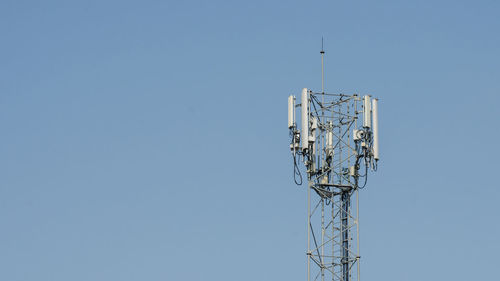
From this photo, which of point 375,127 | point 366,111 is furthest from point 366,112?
point 375,127

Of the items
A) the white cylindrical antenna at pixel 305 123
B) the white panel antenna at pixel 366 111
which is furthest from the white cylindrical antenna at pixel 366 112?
the white cylindrical antenna at pixel 305 123

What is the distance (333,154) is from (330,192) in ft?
7.71

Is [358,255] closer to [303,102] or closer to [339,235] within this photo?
[339,235]

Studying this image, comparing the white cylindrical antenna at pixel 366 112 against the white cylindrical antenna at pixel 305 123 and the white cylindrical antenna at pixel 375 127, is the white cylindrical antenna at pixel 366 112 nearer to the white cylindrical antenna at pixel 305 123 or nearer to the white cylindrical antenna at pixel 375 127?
the white cylindrical antenna at pixel 375 127

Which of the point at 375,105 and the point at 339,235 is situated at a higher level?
the point at 375,105

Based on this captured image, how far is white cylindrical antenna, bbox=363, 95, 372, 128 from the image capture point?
118438 millimetres

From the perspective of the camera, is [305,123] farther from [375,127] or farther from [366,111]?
[375,127]

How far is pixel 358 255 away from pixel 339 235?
167 cm

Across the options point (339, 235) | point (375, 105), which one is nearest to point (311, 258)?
point (339, 235)

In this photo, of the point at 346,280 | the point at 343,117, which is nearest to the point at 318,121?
the point at 343,117

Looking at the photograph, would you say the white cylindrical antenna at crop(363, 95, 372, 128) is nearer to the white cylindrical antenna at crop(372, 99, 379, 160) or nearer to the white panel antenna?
the white panel antenna

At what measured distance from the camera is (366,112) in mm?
118562

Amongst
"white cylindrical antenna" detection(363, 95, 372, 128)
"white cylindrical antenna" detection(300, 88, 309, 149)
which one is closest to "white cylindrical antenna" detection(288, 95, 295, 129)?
"white cylindrical antenna" detection(300, 88, 309, 149)

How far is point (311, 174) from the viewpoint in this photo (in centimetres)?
11812
